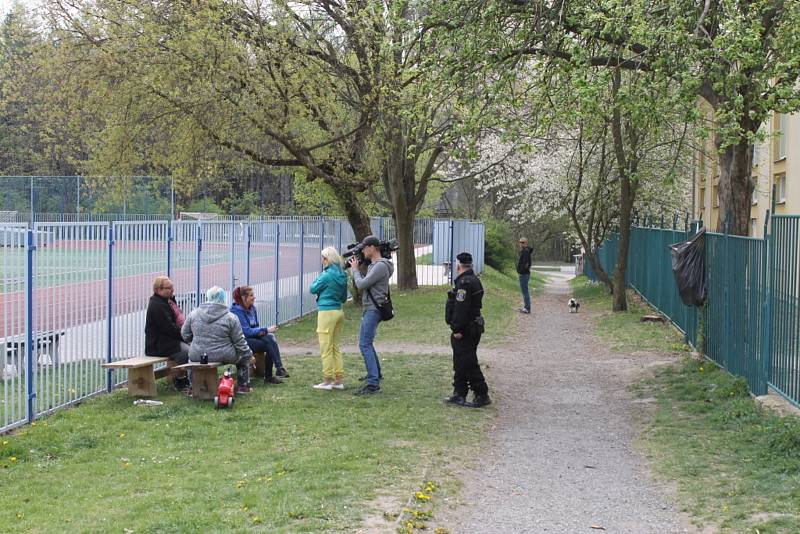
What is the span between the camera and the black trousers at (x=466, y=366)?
1063 cm

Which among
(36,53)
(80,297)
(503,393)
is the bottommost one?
(503,393)

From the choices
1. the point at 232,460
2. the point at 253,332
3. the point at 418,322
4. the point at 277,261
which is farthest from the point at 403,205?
the point at 232,460

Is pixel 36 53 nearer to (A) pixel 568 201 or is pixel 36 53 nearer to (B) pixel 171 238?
(B) pixel 171 238

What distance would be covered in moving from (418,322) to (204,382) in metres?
9.96

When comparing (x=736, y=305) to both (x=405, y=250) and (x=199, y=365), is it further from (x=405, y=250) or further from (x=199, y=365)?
(x=405, y=250)

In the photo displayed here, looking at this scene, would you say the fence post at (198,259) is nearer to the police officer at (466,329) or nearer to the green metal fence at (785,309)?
the police officer at (466,329)

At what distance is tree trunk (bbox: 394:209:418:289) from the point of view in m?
27.7

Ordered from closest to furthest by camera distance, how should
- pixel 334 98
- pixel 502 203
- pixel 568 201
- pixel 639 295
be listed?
1. pixel 334 98
2. pixel 639 295
3. pixel 568 201
4. pixel 502 203

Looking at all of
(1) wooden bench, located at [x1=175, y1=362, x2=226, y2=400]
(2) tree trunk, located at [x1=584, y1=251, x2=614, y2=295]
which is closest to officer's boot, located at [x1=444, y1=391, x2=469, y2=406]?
(1) wooden bench, located at [x1=175, y1=362, x2=226, y2=400]

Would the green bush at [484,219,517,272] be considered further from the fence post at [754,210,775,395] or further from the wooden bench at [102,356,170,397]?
the wooden bench at [102,356,170,397]

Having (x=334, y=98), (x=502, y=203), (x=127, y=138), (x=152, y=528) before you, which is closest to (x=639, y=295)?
(x=334, y=98)

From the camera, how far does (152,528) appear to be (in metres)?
5.84

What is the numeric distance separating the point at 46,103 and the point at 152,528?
15334 mm

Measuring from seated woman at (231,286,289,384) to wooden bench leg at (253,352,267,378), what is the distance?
43mm
